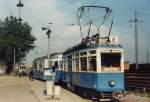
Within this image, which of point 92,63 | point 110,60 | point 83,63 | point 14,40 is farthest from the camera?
point 14,40

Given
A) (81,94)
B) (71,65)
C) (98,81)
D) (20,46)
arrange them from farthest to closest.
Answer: (20,46), (71,65), (81,94), (98,81)

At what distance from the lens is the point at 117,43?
77.8 feet

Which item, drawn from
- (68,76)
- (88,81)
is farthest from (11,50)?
(88,81)

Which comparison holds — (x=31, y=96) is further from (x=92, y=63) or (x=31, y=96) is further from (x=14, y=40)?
(x=14, y=40)

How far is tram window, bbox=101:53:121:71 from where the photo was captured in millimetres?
23234

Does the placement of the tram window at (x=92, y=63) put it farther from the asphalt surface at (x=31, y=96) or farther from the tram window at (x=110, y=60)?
the asphalt surface at (x=31, y=96)

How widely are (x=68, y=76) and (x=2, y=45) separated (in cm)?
6423

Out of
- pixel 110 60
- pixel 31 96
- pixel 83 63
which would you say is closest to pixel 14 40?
pixel 31 96

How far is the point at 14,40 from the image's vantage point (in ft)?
308

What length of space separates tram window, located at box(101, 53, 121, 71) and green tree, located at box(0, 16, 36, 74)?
233ft

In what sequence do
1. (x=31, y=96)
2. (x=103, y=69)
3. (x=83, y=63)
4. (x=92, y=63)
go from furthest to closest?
(x=31, y=96), (x=83, y=63), (x=92, y=63), (x=103, y=69)

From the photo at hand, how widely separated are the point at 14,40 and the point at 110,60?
236 feet

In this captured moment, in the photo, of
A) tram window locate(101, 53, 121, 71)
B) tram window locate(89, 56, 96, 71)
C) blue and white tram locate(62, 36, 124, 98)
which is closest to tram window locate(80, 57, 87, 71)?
blue and white tram locate(62, 36, 124, 98)

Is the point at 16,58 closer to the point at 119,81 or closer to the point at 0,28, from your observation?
the point at 0,28
